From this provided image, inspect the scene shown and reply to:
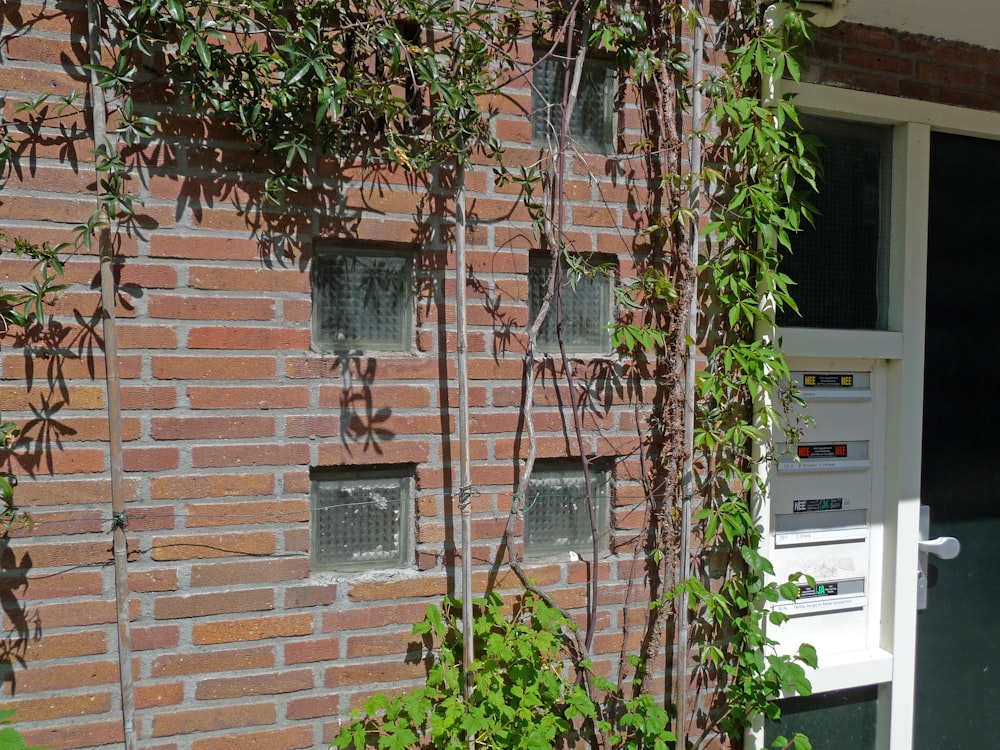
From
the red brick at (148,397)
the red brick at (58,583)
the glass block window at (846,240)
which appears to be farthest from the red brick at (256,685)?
the glass block window at (846,240)

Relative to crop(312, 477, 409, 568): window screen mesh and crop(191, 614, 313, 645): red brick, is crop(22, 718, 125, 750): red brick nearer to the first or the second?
crop(191, 614, 313, 645): red brick

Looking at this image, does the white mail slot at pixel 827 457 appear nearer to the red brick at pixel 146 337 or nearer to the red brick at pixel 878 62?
the red brick at pixel 878 62

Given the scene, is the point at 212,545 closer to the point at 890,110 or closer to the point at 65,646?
the point at 65,646

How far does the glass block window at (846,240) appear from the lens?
3002mm

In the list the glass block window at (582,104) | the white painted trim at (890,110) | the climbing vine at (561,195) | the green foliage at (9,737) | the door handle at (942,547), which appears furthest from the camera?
the door handle at (942,547)

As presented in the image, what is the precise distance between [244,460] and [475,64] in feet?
3.96

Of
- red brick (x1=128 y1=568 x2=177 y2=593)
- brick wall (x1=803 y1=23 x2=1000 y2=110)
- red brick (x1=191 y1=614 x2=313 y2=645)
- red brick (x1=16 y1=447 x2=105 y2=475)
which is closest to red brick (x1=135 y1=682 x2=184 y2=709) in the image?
red brick (x1=191 y1=614 x2=313 y2=645)

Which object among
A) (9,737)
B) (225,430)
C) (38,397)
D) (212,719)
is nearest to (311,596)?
(212,719)

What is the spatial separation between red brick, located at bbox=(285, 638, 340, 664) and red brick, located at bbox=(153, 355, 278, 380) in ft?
2.33

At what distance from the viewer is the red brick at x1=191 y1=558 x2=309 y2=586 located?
2137 millimetres

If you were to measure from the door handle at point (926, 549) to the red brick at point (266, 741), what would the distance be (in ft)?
7.56

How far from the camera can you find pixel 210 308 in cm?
213

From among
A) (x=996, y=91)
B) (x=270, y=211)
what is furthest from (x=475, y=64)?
(x=996, y=91)

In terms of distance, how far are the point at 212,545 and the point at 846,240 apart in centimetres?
238
